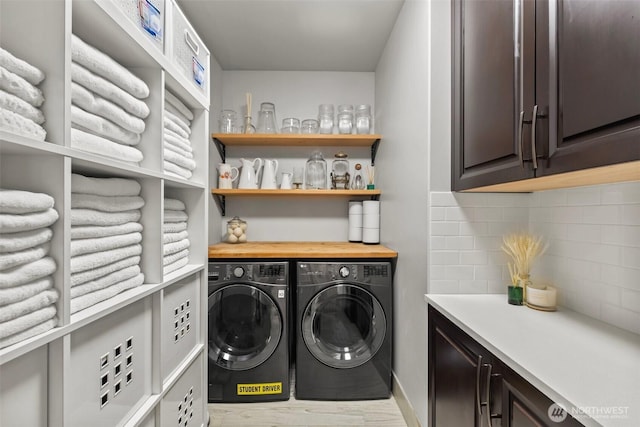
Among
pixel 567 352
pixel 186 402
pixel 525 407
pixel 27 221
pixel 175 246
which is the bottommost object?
pixel 186 402

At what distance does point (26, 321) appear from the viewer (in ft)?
2.19

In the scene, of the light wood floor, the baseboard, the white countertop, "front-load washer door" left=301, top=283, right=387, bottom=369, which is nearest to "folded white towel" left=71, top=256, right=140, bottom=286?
the white countertop

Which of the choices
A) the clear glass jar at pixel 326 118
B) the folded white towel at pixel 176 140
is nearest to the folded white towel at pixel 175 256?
the folded white towel at pixel 176 140

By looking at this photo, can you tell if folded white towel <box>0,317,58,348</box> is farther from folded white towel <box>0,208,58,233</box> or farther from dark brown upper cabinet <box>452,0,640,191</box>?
dark brown upper cabinet <box>452,0,640,191</box>

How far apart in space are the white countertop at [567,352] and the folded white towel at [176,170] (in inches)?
49.2

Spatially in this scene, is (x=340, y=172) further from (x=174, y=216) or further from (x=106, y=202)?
(x=106, y=202)

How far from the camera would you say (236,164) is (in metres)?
2.87

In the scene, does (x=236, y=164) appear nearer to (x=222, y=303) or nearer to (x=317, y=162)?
(x=317, y=162)

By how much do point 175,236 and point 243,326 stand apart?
0.93 meters

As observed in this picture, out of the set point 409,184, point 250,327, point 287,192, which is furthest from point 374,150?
point 250,327

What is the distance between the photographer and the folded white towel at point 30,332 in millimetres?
638

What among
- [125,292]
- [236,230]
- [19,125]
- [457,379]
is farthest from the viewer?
[236,230]

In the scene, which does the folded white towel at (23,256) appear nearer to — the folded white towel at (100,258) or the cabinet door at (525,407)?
the folded white towel at (100,258)

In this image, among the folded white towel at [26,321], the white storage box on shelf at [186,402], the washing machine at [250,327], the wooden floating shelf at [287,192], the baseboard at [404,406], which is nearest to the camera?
the folded white towel at [26,321]
